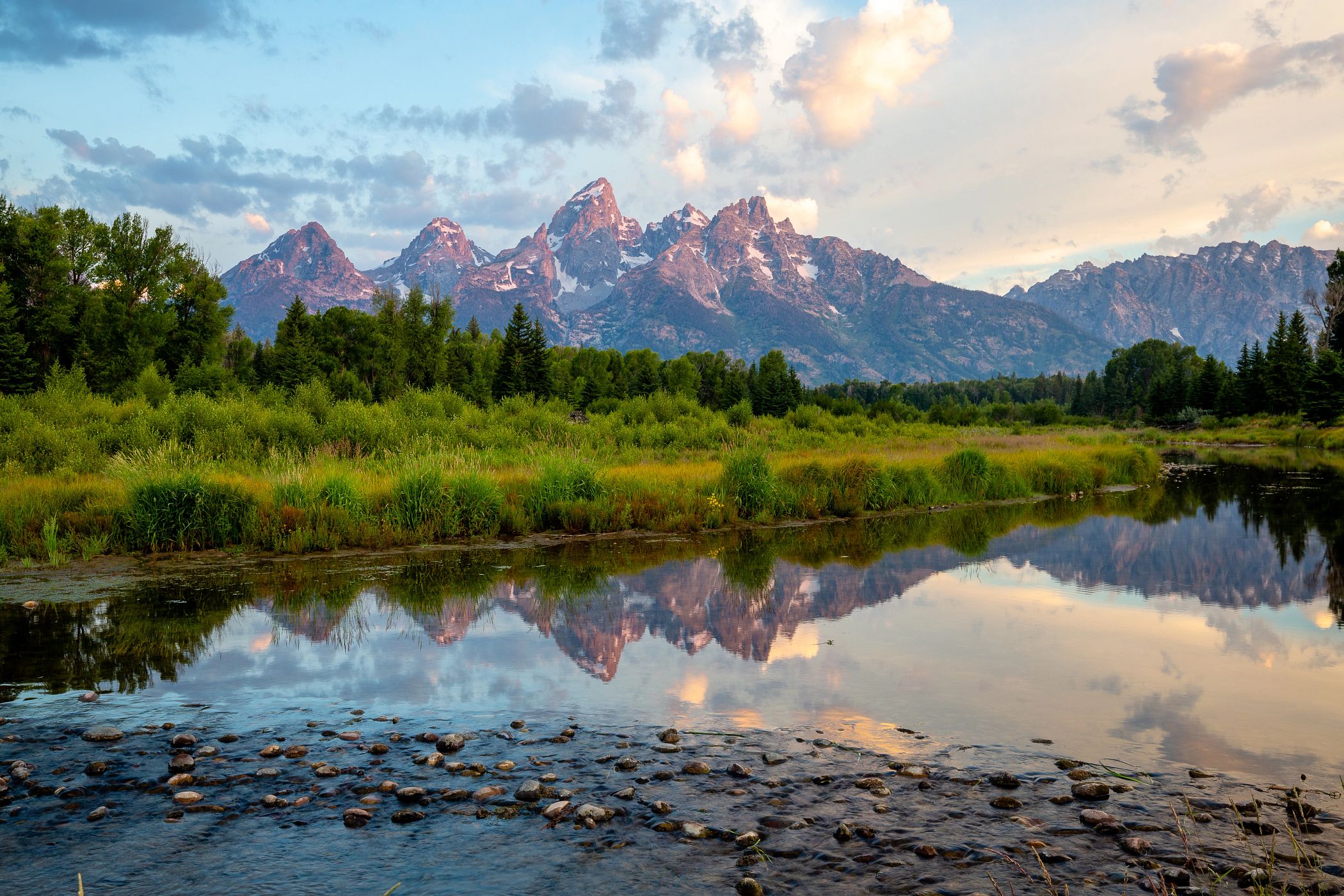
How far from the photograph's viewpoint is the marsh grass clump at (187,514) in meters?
14.1

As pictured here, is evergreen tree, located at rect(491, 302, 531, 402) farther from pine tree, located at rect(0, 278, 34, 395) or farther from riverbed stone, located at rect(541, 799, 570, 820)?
riverbed stone, located at rect(541, 799, 570, 820)

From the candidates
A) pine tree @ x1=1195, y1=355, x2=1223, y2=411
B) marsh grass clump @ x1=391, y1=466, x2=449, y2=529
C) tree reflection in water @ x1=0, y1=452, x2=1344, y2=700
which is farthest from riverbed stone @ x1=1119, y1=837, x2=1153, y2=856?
pine tree @ x1=1195, y1=355, x2=1223, y2=411

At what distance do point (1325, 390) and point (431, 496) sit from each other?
70.0m

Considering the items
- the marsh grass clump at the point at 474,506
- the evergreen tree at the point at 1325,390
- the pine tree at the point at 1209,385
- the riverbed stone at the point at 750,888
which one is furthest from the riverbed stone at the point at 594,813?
the pine tree at the point at 1209,385

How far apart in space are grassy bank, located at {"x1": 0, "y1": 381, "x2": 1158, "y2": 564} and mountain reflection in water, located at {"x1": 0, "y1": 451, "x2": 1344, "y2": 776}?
1.79 metres

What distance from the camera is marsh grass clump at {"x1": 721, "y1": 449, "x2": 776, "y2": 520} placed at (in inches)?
770

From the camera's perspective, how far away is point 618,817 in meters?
4.82

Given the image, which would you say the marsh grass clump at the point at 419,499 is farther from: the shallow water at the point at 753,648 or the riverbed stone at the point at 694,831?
the riverbed stone at the point at 694,831

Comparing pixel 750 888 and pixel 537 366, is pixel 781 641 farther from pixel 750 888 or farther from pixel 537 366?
pixel 537 366

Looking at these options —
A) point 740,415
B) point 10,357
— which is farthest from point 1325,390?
point 10,357

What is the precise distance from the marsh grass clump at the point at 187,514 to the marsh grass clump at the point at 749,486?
1070 cm

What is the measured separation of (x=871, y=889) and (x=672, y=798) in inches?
58.0

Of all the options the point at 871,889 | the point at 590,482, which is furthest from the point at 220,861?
the point at 590,482

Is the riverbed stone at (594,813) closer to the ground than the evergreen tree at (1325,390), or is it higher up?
closer to the ground
